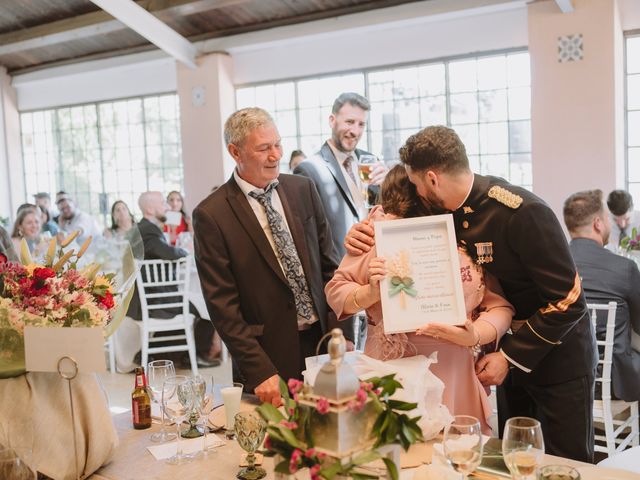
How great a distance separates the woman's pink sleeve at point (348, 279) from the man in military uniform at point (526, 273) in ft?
0.12

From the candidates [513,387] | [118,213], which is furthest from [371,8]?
[513,387]

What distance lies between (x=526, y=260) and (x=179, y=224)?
5.78 m

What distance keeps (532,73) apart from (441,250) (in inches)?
223

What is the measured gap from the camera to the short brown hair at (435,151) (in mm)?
1951

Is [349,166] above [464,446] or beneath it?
above

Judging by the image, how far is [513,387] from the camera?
232 cm

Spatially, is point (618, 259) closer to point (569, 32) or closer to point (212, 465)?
point (212, 465)

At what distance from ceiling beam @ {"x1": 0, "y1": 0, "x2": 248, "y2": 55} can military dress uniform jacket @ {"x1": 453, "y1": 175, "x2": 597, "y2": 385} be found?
6.82 m

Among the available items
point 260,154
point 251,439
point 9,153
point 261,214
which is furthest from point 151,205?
point 9,153

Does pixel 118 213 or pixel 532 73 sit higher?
pixel 532 73

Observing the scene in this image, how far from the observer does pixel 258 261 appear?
246cm

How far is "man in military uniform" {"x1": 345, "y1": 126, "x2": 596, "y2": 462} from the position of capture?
6.48 ft

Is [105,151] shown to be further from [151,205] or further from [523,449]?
[523,449]

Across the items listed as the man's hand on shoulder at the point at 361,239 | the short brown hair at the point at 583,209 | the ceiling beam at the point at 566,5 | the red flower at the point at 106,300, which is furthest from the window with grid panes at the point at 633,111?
the red flower at the point at 106,300
